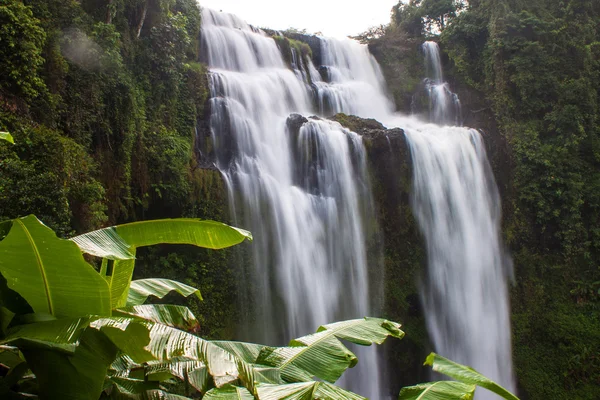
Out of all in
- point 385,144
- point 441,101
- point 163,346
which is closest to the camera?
point 163,346

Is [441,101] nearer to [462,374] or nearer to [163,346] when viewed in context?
[462,374]

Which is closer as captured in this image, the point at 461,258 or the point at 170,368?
the point at 170,368

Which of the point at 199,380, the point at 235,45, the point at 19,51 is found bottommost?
the point at 199,380

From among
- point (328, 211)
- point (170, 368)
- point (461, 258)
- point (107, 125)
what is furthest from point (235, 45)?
point (170, 368)

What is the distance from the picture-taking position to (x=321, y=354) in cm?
247

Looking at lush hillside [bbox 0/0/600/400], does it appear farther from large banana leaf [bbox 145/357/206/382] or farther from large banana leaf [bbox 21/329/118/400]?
large banana leaf [bbox 21/329/118/400]

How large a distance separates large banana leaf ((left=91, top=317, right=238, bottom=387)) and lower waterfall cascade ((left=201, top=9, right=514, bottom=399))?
8117 millimetres

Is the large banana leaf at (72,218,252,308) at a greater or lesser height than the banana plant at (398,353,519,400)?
greater

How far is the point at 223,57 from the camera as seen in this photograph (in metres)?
15.4

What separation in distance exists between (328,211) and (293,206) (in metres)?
1.18

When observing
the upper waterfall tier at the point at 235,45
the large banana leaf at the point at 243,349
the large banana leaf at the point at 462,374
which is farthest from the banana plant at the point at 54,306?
the upper waterfall tier at the point at 235,45

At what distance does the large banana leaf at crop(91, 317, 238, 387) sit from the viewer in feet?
6.32

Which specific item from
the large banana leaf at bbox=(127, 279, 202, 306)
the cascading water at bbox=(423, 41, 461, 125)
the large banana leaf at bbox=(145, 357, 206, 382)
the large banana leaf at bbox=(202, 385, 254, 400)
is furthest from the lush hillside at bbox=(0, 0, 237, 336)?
the cascading water at bbox=(423, 41, 461, 125)

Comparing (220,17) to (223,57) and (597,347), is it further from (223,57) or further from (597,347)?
(597,347)
